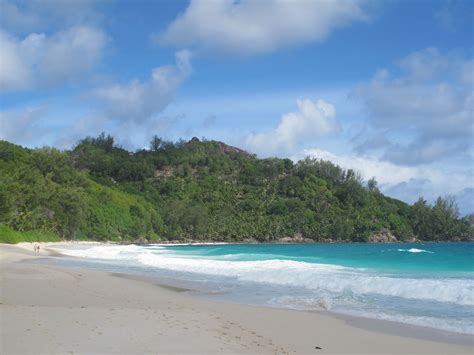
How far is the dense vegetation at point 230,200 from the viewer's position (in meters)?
108

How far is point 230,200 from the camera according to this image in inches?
5743

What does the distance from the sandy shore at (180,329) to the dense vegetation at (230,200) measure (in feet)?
255

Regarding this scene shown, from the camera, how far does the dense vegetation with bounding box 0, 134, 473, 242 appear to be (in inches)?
4267

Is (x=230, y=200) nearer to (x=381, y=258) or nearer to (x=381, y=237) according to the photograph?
(x=381, y=237)

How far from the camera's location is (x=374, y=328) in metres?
11.6

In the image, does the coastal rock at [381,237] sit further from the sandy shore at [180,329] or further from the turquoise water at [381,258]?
the sandy shore at [180,329]

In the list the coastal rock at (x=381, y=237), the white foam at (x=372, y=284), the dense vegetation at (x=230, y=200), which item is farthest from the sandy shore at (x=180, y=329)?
the coastal rock at (x=381, y=237)

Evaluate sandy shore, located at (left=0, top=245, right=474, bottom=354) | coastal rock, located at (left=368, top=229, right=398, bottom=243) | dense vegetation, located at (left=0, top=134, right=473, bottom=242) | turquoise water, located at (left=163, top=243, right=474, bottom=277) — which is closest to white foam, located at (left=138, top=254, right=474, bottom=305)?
sandy shore, located at (left=0, top=245, right=474, bottom=354)

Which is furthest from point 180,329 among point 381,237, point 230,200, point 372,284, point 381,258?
point 381,237

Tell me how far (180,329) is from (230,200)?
444 feet

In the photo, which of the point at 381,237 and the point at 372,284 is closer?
the point at 372,284

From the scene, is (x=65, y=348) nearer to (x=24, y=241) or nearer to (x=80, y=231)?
(x=24, y=241)

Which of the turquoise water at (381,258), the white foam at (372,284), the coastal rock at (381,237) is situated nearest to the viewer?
the white foam at (372,284)

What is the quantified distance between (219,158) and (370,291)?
15373cm
